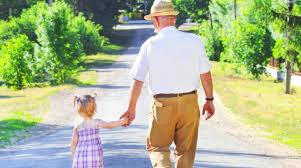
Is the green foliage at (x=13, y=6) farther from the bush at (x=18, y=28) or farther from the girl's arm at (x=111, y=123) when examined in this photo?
the girl's arm at (x=111, y=123)

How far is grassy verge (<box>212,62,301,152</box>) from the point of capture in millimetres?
17500

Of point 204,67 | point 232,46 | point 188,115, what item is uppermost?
point 204,67

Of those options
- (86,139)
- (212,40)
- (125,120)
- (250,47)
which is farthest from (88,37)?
(86,139)

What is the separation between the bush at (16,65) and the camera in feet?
109

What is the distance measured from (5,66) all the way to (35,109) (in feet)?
35.8

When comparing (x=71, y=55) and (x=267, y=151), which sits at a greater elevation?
(x=267, y=151)

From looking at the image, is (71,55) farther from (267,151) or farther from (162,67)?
(162,67)

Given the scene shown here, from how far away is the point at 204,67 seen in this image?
7332 mm

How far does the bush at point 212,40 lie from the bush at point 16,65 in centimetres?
1944

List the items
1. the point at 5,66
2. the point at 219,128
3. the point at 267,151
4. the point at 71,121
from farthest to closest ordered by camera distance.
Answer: the point at 5,66 < the point at 71,121 < the point at 219,128 < the point at 267,151

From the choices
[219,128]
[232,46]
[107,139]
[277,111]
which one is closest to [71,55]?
[232,46]

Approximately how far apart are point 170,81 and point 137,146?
6167 millimetres

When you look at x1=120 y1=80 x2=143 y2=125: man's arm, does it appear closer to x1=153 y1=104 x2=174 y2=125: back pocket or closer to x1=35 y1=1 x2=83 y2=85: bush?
x1=153 y1=104 x2=174 y2=125: back pocket

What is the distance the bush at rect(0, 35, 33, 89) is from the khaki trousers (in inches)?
1050
